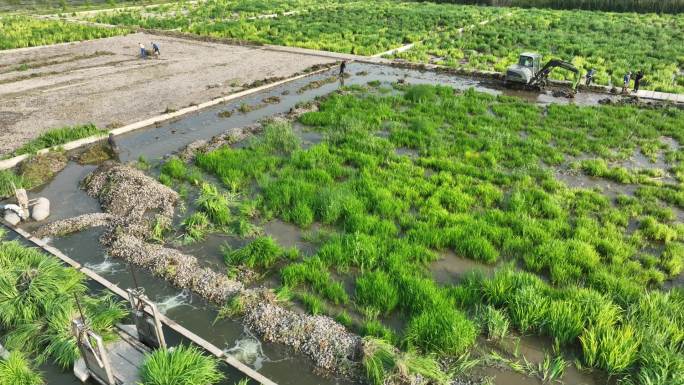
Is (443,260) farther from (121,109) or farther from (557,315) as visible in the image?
(121,109)

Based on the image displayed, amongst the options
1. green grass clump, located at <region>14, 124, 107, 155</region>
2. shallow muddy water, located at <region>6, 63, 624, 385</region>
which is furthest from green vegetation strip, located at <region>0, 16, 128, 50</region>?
shallow muddy water, located at <region>6, 63, 624, 385</region>

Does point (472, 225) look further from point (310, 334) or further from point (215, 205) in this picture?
point (215, 205)

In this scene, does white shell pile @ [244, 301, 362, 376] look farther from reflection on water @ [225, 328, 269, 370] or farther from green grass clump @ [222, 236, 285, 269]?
green grass clump @ [222, 236, 285, 269]

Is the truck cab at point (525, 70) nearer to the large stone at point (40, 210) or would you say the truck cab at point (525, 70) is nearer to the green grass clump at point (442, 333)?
the green grass clump at point (442, 333)

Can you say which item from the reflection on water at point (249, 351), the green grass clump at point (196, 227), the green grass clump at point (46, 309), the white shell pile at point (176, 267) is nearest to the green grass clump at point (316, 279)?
the white shell pile at point (176, 267)

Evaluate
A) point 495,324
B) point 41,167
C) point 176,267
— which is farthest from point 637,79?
point 41,167
